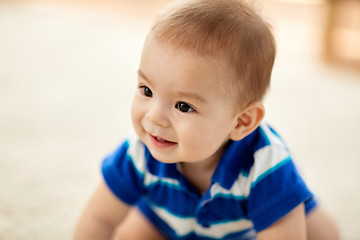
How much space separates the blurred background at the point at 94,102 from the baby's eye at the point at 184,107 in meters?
0.17

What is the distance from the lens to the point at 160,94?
0.67 meters

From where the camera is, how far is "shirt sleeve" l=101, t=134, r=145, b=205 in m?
0.82

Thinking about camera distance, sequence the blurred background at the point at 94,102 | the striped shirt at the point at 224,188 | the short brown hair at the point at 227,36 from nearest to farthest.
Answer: the short brown hair at the point at 227,36 → the striped shirt at the point at 224,188 → the blurred background at the point at 94,102

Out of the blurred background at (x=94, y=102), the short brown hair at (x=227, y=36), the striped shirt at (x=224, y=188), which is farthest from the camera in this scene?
the blurred background at (x=94, y=102)

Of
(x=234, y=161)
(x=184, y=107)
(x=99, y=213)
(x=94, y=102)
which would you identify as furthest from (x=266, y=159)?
(x=94, y=102)

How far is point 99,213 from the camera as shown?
847mm

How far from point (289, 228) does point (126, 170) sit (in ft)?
0.94

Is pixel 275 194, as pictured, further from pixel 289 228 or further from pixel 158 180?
pixel 158 180

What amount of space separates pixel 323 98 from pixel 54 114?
0.87m

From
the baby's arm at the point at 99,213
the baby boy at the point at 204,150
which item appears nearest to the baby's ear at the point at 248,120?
the baby boy at the point at 204,150

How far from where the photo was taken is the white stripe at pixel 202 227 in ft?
2.71

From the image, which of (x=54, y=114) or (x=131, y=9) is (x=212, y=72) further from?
(x=131, y=9)

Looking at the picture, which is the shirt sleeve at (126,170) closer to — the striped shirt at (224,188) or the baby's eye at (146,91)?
the striped shirt at (224,188)

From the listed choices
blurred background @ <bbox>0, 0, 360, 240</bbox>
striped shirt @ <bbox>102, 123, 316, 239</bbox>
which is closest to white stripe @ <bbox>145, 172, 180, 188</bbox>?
striped shirt @ <bbox>102, 123, 316, 239</bbox>
